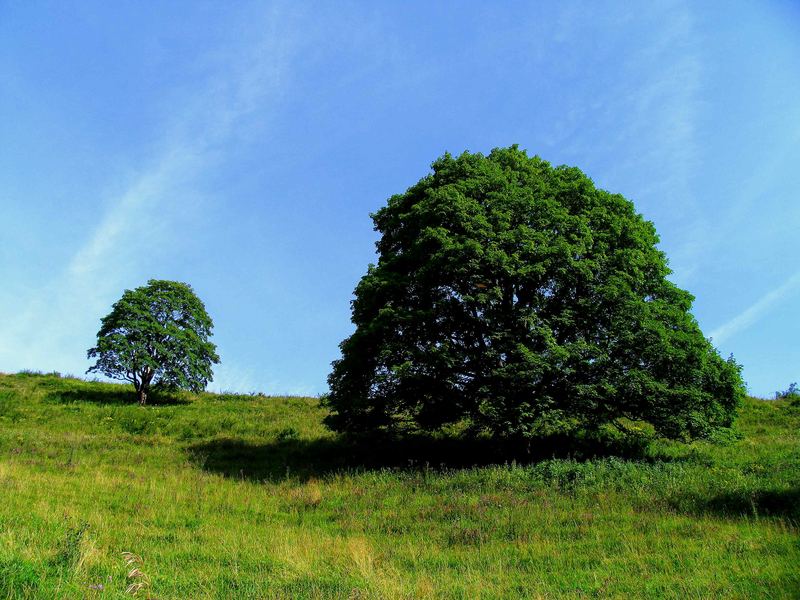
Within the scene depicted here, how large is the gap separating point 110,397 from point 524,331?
33.2 meters

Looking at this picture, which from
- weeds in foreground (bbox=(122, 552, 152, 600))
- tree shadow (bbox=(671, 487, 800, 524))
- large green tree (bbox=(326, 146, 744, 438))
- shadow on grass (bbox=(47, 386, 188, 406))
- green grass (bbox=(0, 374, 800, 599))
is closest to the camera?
weeds in foreground (bbox=(122, 552, 152, 600))

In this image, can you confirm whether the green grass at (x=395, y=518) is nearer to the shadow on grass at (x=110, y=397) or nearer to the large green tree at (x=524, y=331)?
the large green tree at (x=524, y=331)

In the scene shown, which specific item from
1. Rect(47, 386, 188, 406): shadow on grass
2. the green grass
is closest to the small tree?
Rect(47, 386, 188, 406): shadow on grass

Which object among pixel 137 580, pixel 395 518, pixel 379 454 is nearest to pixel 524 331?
pixel 379 454

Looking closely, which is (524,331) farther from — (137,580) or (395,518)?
(137,580)

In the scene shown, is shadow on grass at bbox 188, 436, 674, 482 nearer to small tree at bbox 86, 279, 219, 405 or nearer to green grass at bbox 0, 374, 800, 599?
green grass at bbox 0, 374, 800, 599

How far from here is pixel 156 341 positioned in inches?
1517

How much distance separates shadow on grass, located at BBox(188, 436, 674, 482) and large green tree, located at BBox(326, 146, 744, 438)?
1.36 metres

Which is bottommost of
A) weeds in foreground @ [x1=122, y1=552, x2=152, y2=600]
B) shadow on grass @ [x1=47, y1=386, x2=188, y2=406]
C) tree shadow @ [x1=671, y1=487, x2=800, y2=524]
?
tree shadow @ [x1=671, y1=487, x2=800, y2=524]

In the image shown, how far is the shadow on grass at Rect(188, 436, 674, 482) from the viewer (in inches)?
765

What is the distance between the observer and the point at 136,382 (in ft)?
124

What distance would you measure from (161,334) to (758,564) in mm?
39604

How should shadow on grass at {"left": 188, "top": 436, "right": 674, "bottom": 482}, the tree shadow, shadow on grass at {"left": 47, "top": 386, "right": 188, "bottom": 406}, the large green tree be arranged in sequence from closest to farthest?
the tree shadow, the large green tree, shadow on grass at {"left": 188, "top": 436, "right": 674, "bottom": 482}, shadow on grass at {"left": 47, "top": 386, "right": 188, "bottom": 406}

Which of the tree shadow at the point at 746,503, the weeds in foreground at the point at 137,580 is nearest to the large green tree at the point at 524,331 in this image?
the tree shadow at the point at 746,503
